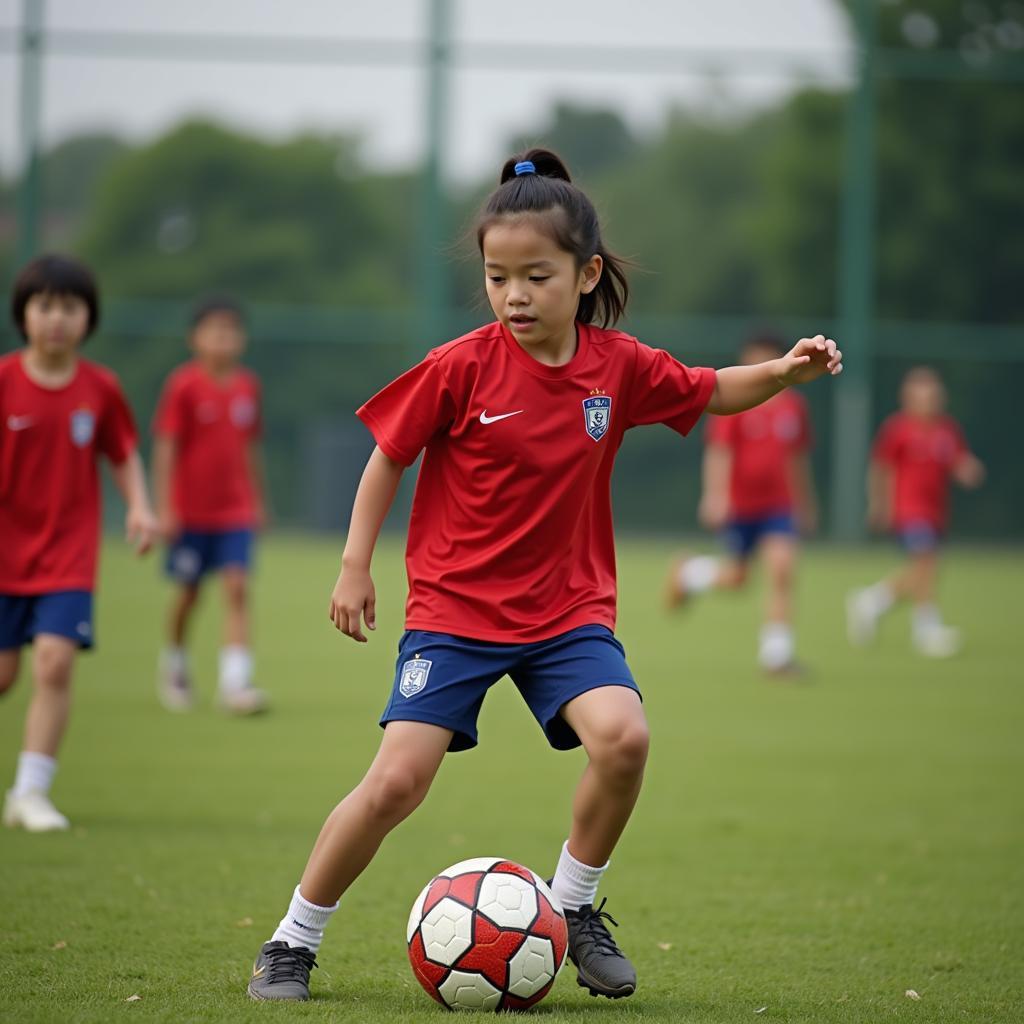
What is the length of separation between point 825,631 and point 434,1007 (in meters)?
10.2

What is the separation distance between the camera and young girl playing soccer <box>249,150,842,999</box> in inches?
149

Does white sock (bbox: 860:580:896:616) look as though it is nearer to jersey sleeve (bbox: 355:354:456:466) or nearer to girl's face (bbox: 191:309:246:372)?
girl's face (bbox: 191:309:246:372)

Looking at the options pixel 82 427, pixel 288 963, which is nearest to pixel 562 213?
pixel 288 963

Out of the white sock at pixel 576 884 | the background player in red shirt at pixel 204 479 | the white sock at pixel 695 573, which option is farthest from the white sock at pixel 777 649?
the white sock at pixel 576 884

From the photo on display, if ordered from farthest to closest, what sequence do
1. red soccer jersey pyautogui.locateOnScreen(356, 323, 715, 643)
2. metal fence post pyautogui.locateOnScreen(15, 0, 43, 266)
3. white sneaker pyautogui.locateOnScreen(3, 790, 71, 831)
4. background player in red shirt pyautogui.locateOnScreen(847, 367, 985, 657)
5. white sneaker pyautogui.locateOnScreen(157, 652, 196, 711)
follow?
metal fence post pyautogui.locateOnScreen(15, 0, 43, 266)
background player in red shirt pyautogui.locateOnScreen(847, 367, 985, 657)
white sneaker pyautogui.locateOnScreen(157, 652, 196, 711)
white sneaker pyautogui.locateOnScreen(3, 790, 71, 831)
red soccer jersey pyautogui.locateOnScreen(356, 323, 715, 643)

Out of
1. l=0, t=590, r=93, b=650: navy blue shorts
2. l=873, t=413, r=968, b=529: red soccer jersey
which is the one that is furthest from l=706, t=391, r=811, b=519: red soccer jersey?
l=0, t=590, r=93, b=650: navy blue shorts

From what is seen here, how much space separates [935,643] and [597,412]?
904cm

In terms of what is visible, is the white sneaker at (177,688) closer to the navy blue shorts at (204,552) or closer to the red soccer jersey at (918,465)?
the navy blue shorts at (204,552)

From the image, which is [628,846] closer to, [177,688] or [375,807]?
[375,807]

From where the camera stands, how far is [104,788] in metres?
6.57

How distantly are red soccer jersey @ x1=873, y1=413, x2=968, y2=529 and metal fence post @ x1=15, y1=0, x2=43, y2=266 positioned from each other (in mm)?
13320

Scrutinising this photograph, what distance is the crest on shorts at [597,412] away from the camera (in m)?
4.01

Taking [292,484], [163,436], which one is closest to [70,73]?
[292,484]

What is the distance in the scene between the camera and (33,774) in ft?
18.9
